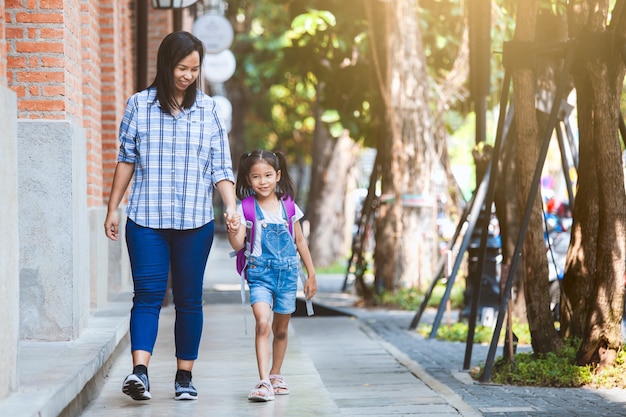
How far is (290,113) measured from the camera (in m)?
33.6

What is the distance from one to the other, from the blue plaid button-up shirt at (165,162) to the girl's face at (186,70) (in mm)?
152

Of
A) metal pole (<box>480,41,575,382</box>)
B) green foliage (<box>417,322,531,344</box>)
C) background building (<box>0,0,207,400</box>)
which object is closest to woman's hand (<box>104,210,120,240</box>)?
background building (<box>0,0,207,400</box>)

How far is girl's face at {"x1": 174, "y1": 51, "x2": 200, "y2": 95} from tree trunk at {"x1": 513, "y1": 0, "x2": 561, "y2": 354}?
10.2ft

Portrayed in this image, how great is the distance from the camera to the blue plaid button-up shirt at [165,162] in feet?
18.6

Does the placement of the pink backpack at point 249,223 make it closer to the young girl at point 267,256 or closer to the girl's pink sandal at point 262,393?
the young girl at point 267,256

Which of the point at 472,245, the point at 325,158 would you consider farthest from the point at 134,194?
the point at 325,158

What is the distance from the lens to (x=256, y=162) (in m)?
6.04

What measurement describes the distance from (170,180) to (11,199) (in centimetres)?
103

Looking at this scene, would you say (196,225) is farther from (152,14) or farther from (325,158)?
(325,158)

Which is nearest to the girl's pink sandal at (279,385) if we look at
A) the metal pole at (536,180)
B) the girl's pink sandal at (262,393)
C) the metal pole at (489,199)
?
the girl's pink sandal at (262,393)

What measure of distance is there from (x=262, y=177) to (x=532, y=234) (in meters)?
2.79

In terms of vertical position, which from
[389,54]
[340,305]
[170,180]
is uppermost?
[389,54]

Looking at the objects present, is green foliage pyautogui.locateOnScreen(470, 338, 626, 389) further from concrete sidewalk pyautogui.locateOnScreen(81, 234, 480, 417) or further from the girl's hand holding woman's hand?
the girl's hand holding woman's hand

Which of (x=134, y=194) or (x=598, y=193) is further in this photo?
(x=598, y=193)
